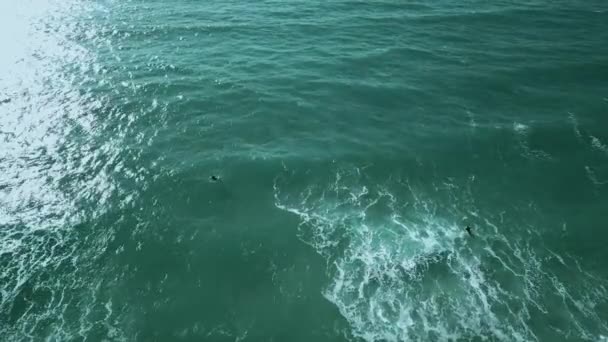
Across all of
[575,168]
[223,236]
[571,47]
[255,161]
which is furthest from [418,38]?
[223,236]

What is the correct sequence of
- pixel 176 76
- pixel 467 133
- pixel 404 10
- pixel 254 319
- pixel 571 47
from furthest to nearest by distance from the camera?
1. pixel 404 10
2. pixel 571 47
3. pixel 176 76
4. pixel 467 133
5. pixel 254 319

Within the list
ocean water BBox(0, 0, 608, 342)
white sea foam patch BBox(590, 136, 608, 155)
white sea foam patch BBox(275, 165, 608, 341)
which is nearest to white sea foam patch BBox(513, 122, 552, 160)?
ocean water BBox(0, 0, 608, 342)

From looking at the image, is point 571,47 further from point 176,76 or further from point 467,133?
point 176,76

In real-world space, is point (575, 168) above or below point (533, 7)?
below

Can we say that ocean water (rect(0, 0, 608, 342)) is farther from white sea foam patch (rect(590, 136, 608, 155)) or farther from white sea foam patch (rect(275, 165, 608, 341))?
white sea foam patch (rect(590, 136, 608, 155))

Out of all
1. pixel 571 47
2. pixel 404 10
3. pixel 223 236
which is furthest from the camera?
pixel 404 10

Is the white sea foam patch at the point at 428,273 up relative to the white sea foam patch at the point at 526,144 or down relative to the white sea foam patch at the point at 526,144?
down

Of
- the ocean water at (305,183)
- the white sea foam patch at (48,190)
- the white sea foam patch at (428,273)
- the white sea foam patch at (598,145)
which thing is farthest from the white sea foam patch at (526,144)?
the white sea foam patch at (48,190)

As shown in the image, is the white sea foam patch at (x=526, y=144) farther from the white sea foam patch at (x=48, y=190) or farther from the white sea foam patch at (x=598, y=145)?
the white sea foam patch at (x=48, y=190)
